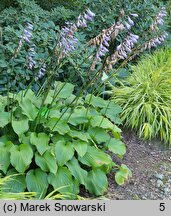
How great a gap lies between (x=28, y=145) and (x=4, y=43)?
2023 mm

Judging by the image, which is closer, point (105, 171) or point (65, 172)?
point (65, 172)

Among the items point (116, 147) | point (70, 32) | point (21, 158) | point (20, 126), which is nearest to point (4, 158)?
point (21, 158)

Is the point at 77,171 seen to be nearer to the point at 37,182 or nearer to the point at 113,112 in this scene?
the point at 37,182

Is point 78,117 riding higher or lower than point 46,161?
higher

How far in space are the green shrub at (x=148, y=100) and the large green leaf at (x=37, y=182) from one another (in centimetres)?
151

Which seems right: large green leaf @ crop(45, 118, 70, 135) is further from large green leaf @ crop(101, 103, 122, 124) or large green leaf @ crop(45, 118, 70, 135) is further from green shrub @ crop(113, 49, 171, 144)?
green shrub @ crop(113, 49, 171, 144)

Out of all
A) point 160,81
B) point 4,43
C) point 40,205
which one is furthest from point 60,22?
point 40,205

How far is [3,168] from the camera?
3.93 m

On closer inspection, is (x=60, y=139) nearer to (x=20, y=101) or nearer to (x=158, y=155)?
(x=20, y=101)

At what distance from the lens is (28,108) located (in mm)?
4289

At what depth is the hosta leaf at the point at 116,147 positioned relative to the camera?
174 inches

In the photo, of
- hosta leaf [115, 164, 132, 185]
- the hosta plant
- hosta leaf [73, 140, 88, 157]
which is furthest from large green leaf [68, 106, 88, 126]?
hosta leaf [115, 164, 132, 185]

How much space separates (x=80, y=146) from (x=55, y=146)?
9.4 inches

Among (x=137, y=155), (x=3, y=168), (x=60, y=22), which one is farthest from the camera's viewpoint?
(x=60, y=22)
